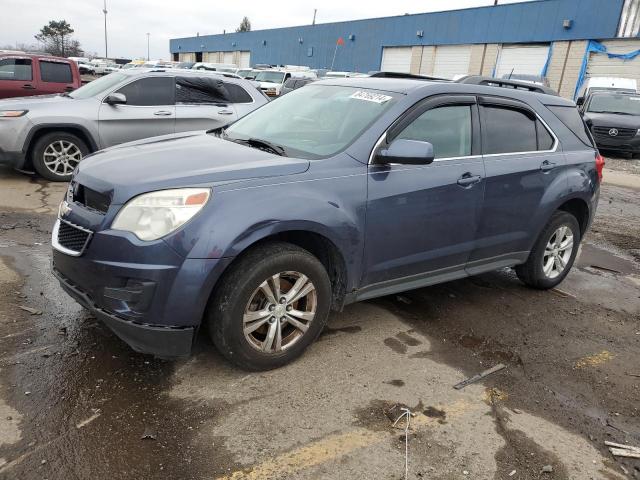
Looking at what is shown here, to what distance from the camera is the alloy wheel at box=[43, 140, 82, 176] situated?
7.54 m

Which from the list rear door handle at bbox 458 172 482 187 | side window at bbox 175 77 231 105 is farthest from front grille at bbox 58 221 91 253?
side window at bbox 175 77 231 105

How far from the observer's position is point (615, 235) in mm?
7406

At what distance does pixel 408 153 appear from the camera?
10.7 feet

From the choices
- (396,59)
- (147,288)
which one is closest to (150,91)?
(147,288)

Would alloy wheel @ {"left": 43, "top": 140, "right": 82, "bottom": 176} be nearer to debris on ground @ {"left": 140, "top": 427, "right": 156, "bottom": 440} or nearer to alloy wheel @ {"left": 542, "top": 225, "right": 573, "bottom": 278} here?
debris on ground @ {"left": 140, "top": 427, "right": 156, "bottom": 440}

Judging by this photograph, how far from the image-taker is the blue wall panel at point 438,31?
82.6ft

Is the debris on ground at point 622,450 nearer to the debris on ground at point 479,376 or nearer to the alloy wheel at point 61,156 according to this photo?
the debris on ground at point 479,376

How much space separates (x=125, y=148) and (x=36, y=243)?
7.53 ft

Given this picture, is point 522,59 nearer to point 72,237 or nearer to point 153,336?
point 72,237

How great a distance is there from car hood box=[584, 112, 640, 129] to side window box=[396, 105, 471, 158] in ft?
45.2

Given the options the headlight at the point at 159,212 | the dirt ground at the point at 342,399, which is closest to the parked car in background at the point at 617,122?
the dirt ground at the point at 342,399

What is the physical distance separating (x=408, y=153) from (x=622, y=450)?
2.01 metres

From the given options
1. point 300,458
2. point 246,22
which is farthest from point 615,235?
point 246,22

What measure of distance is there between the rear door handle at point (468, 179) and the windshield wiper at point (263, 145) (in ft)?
4.29
